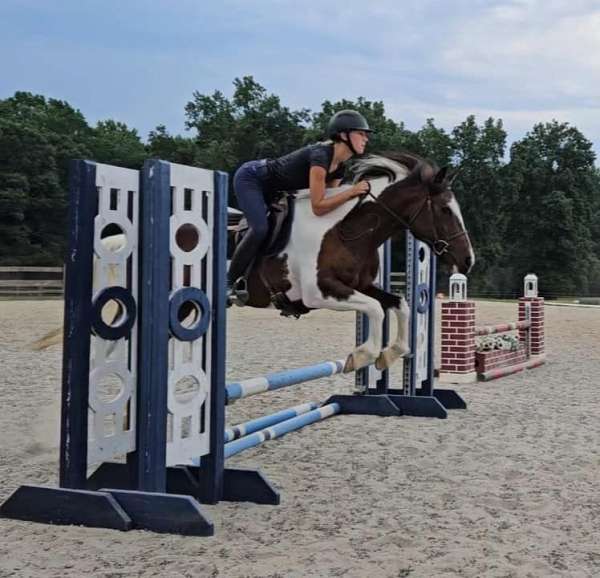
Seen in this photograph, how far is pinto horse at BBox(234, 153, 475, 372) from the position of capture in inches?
139

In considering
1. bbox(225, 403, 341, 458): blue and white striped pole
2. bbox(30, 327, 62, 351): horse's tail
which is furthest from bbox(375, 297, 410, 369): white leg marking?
bbox(30, 327, 62, 351): horse's tail

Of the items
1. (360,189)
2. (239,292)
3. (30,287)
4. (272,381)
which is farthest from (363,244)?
(30,287)

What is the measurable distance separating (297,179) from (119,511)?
1.74 m

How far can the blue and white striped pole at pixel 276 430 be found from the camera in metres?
3.89

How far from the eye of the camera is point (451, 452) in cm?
463

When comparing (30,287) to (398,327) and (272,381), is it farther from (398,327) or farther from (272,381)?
(398,327)

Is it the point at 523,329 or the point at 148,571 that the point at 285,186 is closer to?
the point at 148,571

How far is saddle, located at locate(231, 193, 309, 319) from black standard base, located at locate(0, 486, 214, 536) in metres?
1.09

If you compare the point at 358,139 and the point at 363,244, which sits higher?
the point at 358,139

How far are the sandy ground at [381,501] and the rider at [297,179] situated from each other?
1.17m

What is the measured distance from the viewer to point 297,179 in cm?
376

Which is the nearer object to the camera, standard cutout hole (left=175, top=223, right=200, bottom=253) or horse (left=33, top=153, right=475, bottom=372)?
standard cutout hole (left=175, top=223, right=200, bottom=253)

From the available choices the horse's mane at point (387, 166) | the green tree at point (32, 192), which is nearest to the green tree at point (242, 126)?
the green tree at point (32, 192)

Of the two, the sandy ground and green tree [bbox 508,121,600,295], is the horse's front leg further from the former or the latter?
green tree [bbox 508,121,600,295]
